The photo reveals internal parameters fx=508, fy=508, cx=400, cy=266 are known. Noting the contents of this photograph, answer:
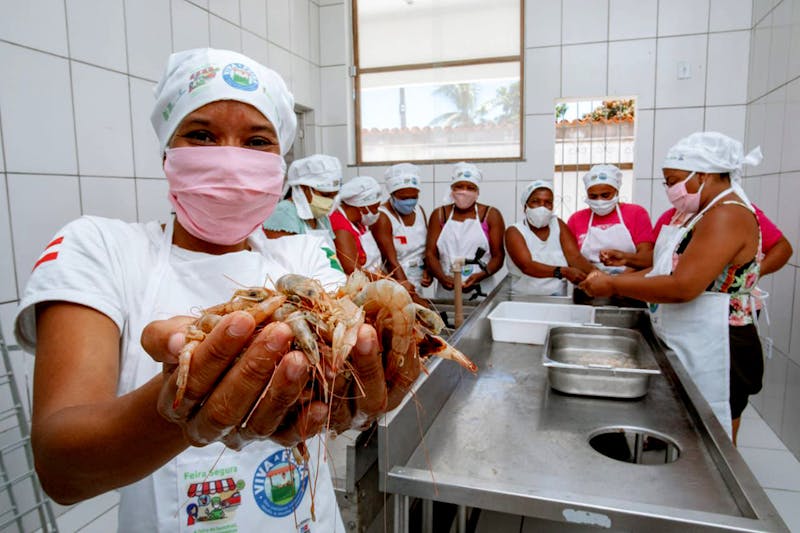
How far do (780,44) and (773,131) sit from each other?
0.60m

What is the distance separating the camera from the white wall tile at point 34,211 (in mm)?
2262

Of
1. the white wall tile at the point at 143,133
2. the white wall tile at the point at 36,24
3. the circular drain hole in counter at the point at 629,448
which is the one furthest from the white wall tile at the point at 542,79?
the white wall tile at the point at 36,24

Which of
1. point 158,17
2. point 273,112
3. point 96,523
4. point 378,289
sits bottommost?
point 96,523

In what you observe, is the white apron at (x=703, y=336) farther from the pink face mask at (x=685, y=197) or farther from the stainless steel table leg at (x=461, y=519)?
the stainless steel table leg at (x=461, y=519)

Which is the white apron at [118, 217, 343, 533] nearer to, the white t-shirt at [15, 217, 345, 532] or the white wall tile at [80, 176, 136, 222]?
the white t-shirt at [15, 217, 345, 532]

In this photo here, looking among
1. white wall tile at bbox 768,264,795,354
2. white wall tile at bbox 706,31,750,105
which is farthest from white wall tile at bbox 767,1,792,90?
white wall tile at bbox 768,264,795,354

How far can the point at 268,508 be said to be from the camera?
3.40ft

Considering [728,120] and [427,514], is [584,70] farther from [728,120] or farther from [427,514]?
[427,514]

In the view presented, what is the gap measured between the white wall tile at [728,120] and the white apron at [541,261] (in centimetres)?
193

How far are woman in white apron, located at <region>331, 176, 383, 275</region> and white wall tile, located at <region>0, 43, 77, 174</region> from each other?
5.24 feet

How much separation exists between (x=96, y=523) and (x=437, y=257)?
2.82 m

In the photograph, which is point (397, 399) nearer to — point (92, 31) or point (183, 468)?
point (183, 468)

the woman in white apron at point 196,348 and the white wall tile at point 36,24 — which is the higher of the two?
the white wall tile at point 36,24

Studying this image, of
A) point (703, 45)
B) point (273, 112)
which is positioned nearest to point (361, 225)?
point (273, 112)
